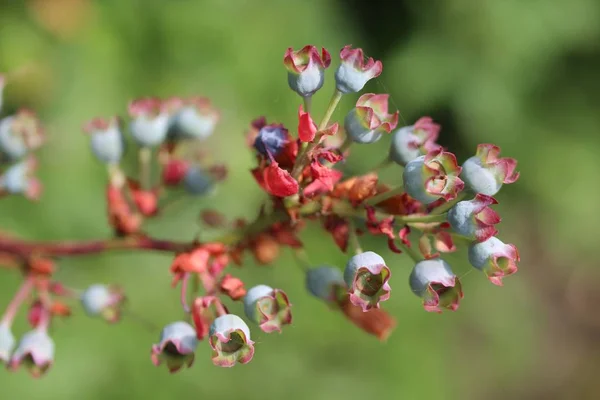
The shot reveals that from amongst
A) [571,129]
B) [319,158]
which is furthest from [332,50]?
[319,158]

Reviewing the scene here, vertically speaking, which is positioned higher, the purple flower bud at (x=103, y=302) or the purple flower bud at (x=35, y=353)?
the purple flower bud at (x=103, y=302)

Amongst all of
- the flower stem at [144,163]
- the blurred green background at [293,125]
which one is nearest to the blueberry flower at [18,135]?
the flower stem at [144,163]

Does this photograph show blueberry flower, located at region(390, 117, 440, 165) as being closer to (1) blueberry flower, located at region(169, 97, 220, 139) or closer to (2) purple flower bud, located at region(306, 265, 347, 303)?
(2) purple flower bud, located at region(306, 265, 347, 303)

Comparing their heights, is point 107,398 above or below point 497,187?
below

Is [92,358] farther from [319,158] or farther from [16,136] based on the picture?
[319,158]

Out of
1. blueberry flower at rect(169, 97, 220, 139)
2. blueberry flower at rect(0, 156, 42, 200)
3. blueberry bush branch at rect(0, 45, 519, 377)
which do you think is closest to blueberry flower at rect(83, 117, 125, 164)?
blueberry bush branch at rect(0, 45, 519, 377)

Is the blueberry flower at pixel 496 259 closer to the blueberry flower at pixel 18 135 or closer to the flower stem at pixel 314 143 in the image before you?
the flower stem at pixel 314 143
